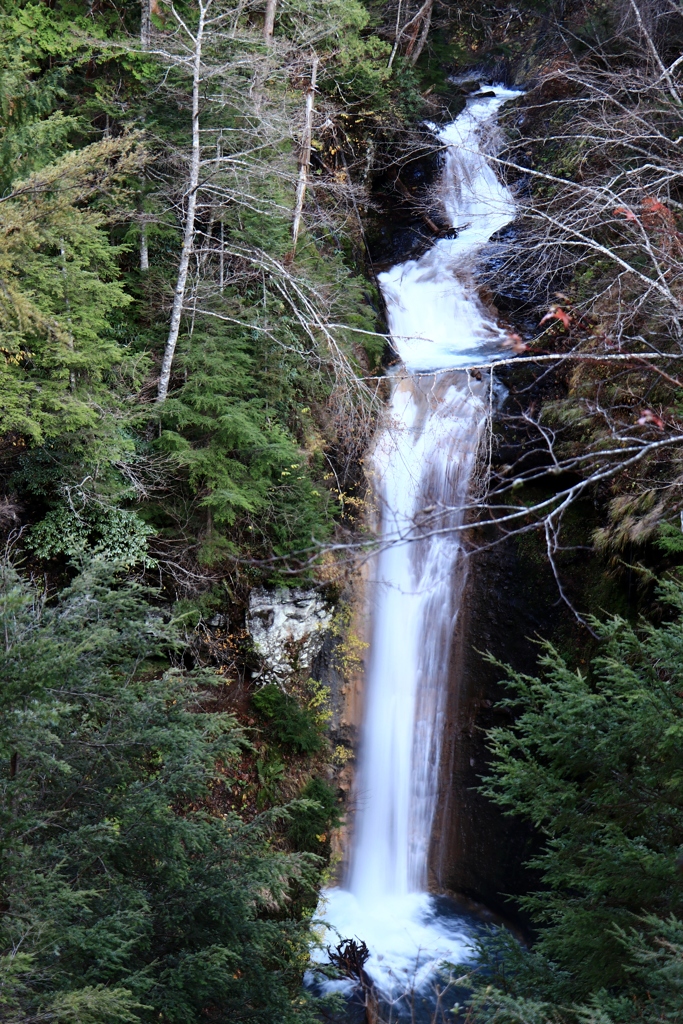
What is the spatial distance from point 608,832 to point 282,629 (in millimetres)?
5253

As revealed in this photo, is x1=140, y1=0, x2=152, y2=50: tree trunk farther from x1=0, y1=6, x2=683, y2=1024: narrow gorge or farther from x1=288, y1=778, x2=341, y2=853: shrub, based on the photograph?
x1=288, y1=778, x2=341, y2=853: shrub

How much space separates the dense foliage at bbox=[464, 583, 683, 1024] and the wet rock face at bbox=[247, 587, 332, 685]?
4.31 meters

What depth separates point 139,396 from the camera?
8922mm

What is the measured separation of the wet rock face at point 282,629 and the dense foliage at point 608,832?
4.31 metres

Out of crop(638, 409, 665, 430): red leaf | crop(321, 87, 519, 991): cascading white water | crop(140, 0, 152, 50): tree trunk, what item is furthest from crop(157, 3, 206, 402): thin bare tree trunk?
crop(638, 409, 665, 430): red leaf

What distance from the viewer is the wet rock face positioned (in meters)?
9.41

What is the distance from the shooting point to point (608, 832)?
16.2ft

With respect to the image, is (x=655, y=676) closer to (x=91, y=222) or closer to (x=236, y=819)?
(x=236, y=819)

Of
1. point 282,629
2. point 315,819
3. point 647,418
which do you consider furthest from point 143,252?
point 315,819

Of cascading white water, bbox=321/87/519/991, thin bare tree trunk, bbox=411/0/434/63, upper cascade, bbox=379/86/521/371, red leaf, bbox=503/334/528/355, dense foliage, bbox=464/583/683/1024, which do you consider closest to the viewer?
dense foliage, bbox=464/583/683/1024

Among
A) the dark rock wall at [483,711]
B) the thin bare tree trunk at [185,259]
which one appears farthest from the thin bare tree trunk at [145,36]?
the dark rock wall at [483,711]

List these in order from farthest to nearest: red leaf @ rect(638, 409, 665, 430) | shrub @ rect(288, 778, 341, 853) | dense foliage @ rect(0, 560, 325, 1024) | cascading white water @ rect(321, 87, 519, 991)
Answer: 1. cascading white water @ rect(321, 87, 519, 991)
2. shrub @ rect(288, 778, 341, 853)
3. red leaf @ rect(638, 409, 665, 430)
4. dense foliage @ rect(0, 560, 325, 1024)

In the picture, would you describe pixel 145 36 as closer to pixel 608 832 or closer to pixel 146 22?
pixel 146 22

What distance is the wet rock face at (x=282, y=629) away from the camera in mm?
9406
